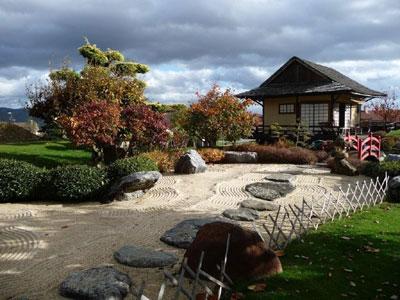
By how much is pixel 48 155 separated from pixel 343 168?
37.7 ft

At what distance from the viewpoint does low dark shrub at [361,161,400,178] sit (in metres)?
13.4

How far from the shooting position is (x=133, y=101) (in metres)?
20.3

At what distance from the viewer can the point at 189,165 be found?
14812 mm

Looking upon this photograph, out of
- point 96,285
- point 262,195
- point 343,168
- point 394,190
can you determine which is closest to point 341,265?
point 96,285

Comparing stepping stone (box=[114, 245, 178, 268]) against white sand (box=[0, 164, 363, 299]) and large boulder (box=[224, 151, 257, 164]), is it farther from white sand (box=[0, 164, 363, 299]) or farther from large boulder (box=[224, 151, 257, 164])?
large boulder (box=[224, 151, 257, 164])

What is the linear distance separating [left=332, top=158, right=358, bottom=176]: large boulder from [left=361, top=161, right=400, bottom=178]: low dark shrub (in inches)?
15.0

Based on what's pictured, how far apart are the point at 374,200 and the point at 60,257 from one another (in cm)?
794

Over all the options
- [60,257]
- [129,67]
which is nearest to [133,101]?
[129,67]

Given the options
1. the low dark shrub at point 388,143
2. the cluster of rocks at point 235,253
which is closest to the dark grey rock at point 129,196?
the cluster of rocks at point 235,253

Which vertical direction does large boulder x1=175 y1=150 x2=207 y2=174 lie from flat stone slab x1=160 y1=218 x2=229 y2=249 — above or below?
above

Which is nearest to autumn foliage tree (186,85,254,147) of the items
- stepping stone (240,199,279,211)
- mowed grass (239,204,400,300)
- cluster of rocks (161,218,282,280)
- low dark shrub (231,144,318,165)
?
low dark shrub (231,144,318,165)

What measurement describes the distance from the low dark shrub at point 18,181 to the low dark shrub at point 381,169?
10298 mm

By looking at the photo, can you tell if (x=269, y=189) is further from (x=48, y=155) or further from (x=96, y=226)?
(x=48, y=155)

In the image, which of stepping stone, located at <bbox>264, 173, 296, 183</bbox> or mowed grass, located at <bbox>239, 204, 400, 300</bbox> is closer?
mowed grass, located at <bbox>239, 204, 400, 300</bbox>
